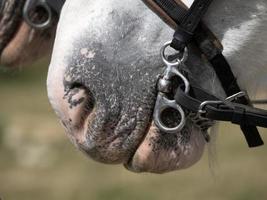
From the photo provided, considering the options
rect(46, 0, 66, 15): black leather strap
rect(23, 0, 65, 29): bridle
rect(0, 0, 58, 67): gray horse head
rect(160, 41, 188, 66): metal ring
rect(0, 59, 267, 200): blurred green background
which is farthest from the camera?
rect(0, 59, 267, 200): blurred green background

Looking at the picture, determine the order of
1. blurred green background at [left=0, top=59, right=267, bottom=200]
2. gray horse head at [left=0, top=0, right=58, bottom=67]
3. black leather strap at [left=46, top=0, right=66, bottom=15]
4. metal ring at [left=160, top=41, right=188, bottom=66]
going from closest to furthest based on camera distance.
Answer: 1. metal ring at [left=160, top=41, right=188, bottom=66]
2. black leather strap at [left=46, top=0, right=66, bottom=15]
3. gray horse head at [left=0, top=0, right=58, bottom=67]
4. blurred green background at [left=0, top=59, right=267, bottom=200]

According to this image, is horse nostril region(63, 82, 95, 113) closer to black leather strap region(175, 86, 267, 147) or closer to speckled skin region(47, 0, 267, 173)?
speckled skin region(47, 0, 267, 173)

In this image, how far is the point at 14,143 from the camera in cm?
592

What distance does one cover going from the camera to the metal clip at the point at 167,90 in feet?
6.22

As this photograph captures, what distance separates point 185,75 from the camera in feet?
6.28

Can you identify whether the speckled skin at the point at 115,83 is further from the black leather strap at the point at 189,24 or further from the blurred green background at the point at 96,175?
the blurred green background at the point at 96,175

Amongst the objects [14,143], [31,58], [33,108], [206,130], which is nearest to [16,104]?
[33,108]

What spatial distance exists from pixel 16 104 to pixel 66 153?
1.49 metres

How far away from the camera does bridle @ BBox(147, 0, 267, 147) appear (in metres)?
1.90

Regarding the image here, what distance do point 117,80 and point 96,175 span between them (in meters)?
3.33

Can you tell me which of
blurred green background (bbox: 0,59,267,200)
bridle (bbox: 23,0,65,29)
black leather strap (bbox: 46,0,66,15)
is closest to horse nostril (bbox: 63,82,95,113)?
black leather strap (bbox: 46,0,66,15)

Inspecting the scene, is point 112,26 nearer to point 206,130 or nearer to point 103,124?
point 103,124

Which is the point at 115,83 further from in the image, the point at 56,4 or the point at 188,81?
the point at 56,4

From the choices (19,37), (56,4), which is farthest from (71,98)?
(19,37)
